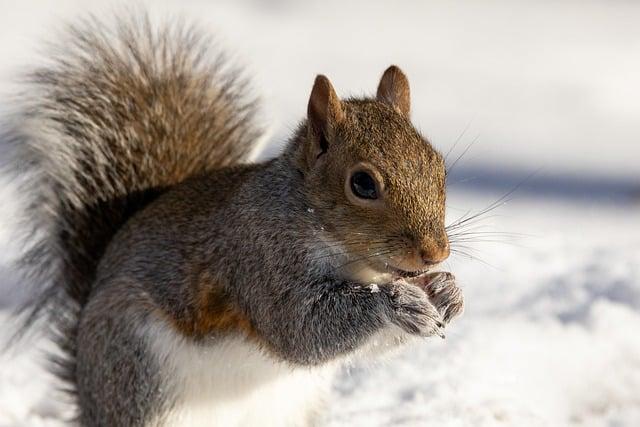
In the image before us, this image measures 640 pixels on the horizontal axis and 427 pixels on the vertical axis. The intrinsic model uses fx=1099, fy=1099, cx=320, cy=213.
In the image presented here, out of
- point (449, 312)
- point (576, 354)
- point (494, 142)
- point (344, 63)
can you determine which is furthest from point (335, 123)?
point (344, 63)

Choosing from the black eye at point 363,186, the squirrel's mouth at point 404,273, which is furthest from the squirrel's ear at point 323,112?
the squirrel's mouth at point 404,273

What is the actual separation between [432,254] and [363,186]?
0.20m

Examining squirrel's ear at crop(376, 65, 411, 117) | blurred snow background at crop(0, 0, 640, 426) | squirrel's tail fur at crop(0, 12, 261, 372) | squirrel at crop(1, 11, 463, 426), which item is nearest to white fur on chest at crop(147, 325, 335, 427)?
squirrel at crop(1, 11, 463, 426)

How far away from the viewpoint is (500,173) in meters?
4.22

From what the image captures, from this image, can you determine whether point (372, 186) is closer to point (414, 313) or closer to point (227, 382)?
point (414, 313)

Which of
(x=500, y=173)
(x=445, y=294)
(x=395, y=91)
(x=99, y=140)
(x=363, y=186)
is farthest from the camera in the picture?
(x=500, y=173)

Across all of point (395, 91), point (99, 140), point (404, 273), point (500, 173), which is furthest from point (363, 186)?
point (500, 173)

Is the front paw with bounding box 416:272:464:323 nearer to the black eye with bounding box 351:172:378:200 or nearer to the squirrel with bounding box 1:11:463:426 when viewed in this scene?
the squirrel with bounding box 1:11:463:426

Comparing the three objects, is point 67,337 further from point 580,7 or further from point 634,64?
point 580,7

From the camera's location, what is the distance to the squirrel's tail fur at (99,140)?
2.66 meters

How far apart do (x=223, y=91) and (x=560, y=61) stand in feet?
10.7

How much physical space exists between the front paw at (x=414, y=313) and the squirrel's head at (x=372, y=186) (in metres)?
0.04

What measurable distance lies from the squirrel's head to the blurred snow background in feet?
2.26

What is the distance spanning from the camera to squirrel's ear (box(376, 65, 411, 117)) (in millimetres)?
2373
